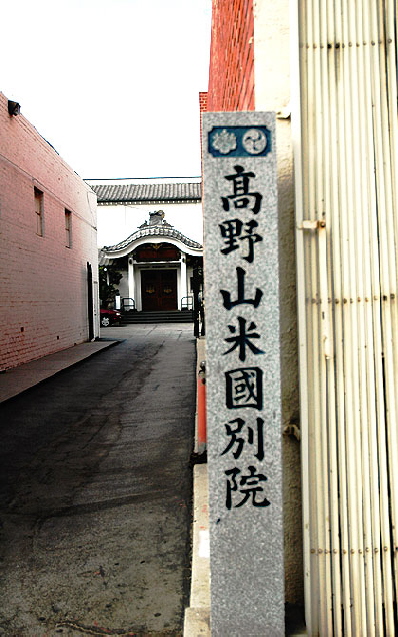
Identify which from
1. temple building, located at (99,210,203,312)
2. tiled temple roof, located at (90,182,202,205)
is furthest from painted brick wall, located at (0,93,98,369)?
tiled temple roof, located at (90,182,202,205)

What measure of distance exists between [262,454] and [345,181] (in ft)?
4.49

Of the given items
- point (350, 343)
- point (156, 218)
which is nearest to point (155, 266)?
point (156, 218)

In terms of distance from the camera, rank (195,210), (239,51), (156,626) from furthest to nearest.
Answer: (195,210) → (239,51) → (156,626)

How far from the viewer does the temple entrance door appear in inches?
1379

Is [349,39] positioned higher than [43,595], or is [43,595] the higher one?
[349,39]

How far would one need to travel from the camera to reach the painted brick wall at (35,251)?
11820 millimetres

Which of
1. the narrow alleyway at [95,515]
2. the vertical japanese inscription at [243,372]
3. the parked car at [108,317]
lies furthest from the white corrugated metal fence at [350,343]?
the parked car at [108,317]

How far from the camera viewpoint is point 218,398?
2.59 meters

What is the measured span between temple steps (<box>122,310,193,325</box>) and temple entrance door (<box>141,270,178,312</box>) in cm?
233

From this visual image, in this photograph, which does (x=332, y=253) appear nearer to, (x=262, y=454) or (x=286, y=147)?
(x=286, y=147)

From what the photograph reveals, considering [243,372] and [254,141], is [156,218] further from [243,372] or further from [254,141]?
[243,372]

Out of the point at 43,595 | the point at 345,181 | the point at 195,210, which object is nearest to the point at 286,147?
the point at 345,181

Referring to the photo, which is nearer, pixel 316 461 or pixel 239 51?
pixel 316 461

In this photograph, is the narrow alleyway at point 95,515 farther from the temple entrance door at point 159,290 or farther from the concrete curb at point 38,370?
the temple entrance door at point 159,290
